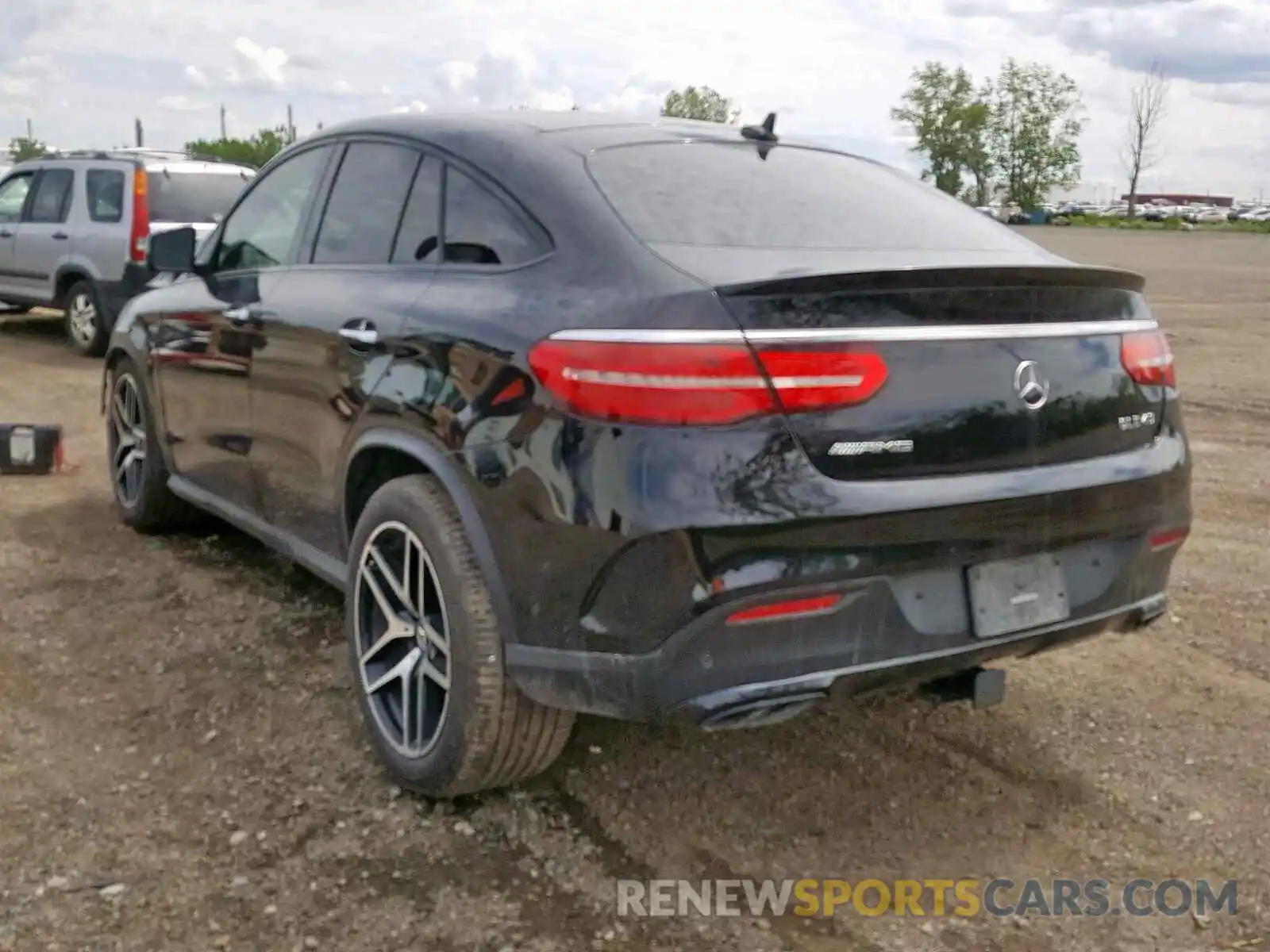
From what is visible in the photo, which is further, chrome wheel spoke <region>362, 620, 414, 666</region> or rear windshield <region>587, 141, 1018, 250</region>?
chrome wheel spoke <region>362, 620, 414, 666</region>

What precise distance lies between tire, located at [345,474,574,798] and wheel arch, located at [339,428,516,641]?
52mm

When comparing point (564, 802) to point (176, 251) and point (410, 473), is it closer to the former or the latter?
point (410, 473)

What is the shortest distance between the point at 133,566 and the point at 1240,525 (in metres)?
4.87

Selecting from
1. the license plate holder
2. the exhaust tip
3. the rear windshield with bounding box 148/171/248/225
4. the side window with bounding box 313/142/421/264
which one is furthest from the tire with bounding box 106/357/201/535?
the rear windshield with bounding box 148/171/248/225

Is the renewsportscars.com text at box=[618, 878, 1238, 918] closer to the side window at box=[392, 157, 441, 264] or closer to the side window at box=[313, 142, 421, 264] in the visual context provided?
the side window at box=[392, 157, 441, 264]

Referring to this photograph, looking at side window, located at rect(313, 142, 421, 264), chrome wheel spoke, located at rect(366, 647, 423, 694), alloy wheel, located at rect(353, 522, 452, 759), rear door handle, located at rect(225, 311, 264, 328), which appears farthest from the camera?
rear door handle, located at rect(225, 311, 264, 328)

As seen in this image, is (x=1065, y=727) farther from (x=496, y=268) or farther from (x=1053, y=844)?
(x=496, y=268)

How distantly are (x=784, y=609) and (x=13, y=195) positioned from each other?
1263 centimetres

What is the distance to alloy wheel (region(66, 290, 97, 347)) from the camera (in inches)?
459

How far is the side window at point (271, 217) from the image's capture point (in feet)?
14.1

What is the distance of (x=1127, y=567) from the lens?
10.3 ft

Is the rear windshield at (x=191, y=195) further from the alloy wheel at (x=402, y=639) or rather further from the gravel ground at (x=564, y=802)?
the alloy wheel at (x=402, y=639)

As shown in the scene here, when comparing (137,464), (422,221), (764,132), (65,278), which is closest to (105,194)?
(65,278)

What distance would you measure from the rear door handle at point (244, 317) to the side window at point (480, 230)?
3.32 feet
